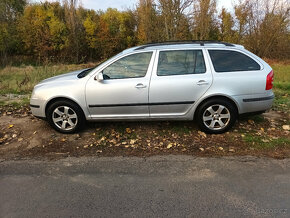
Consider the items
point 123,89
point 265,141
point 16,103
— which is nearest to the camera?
point 265,141

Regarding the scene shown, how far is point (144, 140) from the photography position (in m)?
4.03

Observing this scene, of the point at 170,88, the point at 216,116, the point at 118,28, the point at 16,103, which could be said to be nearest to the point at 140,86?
the point at 170,88

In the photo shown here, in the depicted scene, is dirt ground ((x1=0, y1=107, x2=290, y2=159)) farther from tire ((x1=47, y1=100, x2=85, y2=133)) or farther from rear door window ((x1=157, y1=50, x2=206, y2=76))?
rear door window ((x1=157, y1=50, x2=206, y2=76))

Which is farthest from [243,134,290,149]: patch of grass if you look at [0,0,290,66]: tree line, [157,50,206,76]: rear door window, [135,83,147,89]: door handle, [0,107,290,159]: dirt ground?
[0,0,290,66]: tree line

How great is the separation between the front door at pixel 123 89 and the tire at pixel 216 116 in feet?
3.39

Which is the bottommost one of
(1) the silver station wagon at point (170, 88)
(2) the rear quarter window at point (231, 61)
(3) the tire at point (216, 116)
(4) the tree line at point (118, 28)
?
(3) the tire at point (216, 116)

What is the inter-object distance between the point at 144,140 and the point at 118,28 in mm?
35545

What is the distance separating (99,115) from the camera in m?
4.17

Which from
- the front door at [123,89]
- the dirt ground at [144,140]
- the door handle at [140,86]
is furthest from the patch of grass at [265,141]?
the door handle at [140,86]

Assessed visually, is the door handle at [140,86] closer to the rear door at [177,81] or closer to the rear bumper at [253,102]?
the rear door at [177,81]

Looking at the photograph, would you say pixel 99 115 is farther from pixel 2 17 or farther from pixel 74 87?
pixel 2 17

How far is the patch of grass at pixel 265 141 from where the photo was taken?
12.2 feet

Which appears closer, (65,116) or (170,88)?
(170,88)

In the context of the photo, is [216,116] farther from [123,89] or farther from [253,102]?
[123,89]
